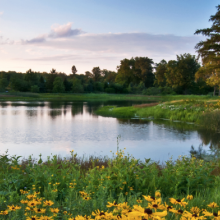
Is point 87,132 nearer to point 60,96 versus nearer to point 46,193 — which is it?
point 46,193

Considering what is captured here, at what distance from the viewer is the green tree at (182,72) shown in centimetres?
6788

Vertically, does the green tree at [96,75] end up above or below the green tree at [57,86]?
above

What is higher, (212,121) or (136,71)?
(136,71)

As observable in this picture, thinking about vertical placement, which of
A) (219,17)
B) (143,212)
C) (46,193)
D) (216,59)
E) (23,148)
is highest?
(219,17)

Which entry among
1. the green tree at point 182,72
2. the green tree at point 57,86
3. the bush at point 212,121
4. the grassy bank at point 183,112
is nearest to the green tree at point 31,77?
the green tree at point 57,86

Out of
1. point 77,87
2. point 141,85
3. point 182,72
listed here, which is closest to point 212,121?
point 182,72

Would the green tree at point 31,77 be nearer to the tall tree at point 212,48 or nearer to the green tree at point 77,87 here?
the green tree at point 77,87

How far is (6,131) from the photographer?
14.8 meters

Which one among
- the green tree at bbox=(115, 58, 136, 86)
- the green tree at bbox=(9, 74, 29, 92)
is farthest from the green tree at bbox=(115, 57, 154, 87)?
the green tree at bbox=(9, 74, 29, 92)

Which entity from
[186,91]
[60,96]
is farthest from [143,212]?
[186,91]

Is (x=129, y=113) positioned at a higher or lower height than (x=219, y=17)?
lower

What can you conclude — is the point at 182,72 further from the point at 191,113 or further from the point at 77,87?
the point at 191,113

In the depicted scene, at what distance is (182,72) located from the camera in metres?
67.5

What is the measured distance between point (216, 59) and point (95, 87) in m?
55.0
